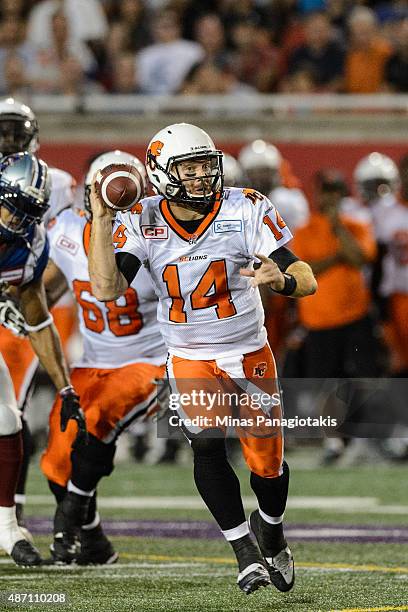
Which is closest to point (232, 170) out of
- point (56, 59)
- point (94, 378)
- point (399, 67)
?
point (399, 67)

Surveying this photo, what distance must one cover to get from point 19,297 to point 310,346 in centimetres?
397

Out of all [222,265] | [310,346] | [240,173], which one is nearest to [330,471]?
[310,346]

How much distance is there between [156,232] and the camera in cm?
465

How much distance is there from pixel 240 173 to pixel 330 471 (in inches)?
80.3

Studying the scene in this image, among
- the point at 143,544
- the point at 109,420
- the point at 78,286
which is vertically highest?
the point at 78,286

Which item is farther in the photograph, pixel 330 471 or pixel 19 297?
pixel 330 471

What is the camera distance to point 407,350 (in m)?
9.55

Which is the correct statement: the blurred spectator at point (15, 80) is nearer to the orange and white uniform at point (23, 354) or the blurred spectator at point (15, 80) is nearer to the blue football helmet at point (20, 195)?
the orange and white uniform at point (23, 354)

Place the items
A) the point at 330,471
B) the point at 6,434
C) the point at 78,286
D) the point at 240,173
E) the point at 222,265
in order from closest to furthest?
1. the point at 222,265
2. the point at 6,434
3. the point at 78,286
4. the point at 330,471
5. the point at 240,173

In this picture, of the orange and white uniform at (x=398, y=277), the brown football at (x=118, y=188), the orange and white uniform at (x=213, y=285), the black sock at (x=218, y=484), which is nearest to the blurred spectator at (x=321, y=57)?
the orange and white uniform at (x=398, y=277)

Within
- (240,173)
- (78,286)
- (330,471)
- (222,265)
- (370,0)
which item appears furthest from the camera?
(370,0)

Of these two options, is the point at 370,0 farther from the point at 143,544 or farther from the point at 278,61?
the point at 143,544

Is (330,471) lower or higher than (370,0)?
lower

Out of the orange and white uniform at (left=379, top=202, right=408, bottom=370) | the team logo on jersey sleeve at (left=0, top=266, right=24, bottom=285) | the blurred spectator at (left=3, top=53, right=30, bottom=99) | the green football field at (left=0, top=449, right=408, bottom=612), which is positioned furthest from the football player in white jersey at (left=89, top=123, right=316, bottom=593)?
the blurred spectator at (left=3, top=53, right=30, bottom=99)
